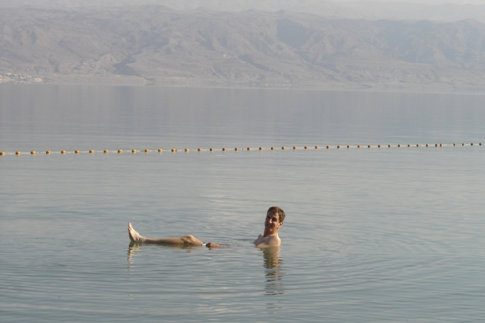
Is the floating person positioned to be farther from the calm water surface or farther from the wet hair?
the calm water surface

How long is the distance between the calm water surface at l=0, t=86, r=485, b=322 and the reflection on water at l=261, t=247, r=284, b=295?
0.04 meters

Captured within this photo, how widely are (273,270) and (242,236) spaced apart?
155 inches

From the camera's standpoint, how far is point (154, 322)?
51.6 feet

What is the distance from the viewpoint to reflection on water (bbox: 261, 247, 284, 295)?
18250mm

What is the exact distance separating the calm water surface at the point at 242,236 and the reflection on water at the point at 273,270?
37mm

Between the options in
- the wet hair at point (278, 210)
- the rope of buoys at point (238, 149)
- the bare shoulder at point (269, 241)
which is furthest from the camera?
the rope of buoys at point (238, 149)

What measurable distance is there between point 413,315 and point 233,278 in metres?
3.66

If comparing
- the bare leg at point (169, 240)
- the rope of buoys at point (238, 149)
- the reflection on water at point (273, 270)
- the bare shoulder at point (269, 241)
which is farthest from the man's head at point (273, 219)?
the rope of buoys at point (238, 149)

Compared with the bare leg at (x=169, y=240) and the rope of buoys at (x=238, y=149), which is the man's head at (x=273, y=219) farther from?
the rope of buoys at (x=238, y=149)

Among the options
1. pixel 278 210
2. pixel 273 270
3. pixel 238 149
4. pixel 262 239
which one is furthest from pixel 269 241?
pixel 238 149

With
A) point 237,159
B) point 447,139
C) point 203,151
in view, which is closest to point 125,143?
point 203,151

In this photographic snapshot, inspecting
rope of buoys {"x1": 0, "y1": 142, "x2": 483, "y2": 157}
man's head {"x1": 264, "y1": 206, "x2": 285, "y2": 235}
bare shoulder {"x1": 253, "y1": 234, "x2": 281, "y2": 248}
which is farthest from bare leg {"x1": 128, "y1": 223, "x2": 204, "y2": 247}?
rope of buoys {"x1": 0, "y1": 142, "x2": 483, "y2": 157}

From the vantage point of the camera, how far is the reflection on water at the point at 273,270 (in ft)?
59.9

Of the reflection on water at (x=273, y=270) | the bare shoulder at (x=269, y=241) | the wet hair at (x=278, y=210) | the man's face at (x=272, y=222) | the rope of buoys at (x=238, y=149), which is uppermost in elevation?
the rope of buoys at (x=238, y=149)
